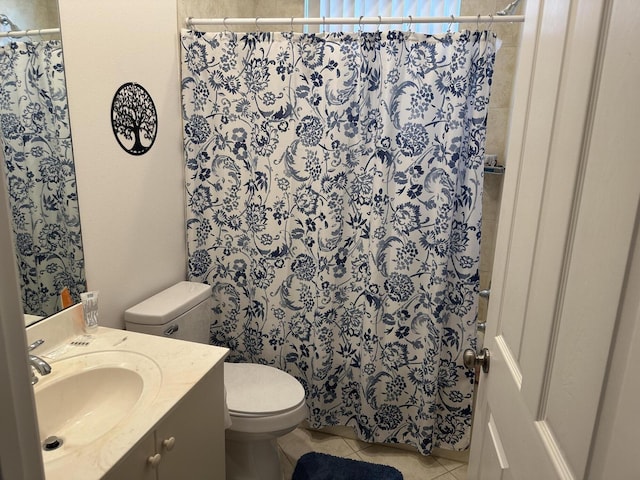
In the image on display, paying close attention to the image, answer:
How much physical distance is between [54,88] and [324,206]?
111 cm

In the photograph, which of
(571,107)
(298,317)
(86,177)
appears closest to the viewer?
(571,107)

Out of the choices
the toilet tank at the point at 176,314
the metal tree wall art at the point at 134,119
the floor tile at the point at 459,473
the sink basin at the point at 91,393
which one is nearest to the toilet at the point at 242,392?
the toilet tank at the point at 176,314

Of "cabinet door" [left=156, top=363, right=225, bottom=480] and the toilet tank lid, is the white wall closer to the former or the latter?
the toilet tank lid

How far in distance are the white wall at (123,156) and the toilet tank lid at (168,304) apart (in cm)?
7

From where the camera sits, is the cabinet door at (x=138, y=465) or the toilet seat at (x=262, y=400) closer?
the cabinet door at (x=138, y=465)

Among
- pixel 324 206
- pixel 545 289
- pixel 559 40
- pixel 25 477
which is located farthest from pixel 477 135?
pixel 25 477

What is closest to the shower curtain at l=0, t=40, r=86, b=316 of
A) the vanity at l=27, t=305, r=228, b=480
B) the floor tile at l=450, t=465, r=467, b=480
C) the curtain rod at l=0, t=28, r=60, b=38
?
the curtain rod at l=0, t=28, r=60, b=38

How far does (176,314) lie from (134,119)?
0.79 m

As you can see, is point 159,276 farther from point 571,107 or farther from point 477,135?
point 571,107

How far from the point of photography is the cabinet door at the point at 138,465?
0.99 metres

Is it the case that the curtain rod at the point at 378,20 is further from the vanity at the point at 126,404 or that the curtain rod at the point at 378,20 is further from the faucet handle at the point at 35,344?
the faucet handle at the point at 35,344

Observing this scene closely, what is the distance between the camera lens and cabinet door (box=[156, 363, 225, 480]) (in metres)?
1.19

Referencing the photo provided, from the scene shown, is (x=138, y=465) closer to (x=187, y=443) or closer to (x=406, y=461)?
(x=187, y=443)

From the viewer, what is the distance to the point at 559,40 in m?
0.77
